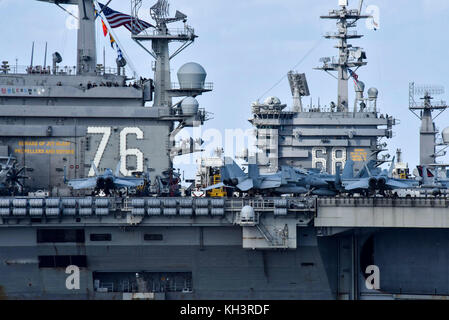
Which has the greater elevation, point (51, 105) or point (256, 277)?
point (51, 105)

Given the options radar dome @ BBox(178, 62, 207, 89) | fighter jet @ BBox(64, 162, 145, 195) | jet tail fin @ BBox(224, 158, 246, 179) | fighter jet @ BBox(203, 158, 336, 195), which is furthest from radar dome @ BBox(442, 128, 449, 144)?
fighter jet @ BBox(64, 162, 145, 195)

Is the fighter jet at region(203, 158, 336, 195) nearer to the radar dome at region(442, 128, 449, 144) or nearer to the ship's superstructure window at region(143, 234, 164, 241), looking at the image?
the ship's superstructure window at region(143, 234, 164, 241)

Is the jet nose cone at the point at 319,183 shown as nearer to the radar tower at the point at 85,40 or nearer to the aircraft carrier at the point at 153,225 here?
the aircraft carrier at the point at 153,225

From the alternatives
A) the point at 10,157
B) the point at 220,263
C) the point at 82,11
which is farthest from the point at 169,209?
the point at 82,11

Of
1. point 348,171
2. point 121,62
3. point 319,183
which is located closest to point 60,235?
point 121,62

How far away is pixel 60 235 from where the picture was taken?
31.6 metres

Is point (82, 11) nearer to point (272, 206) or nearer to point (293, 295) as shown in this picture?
point (272, 206)

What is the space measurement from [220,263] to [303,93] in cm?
2285

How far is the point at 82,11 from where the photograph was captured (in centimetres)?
3716

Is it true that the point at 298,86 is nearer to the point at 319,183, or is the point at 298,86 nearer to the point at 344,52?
the point at 344,52

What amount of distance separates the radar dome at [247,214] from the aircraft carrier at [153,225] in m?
0.04

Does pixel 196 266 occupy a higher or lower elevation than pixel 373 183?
lower

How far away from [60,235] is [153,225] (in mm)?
3348

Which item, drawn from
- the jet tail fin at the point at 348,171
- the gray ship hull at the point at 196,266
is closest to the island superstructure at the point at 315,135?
the jet tail fin at the point at 348,171
